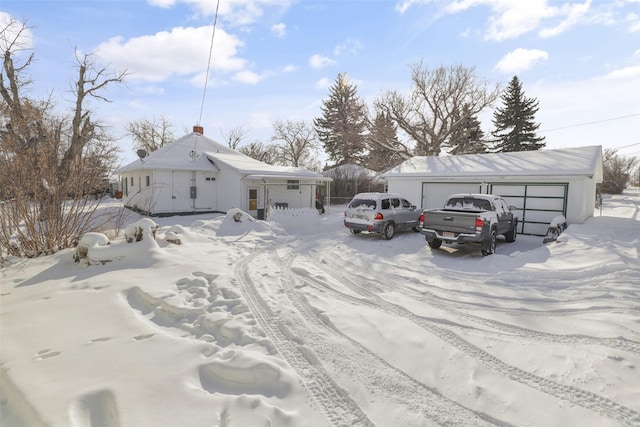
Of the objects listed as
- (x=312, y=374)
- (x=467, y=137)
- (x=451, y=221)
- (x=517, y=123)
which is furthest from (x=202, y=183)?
(x=517, y=123)

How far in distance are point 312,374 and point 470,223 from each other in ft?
25.6

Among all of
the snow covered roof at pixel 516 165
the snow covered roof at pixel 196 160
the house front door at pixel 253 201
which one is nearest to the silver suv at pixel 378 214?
the snow covered roof at pixel 516 165

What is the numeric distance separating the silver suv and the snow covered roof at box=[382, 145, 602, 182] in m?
4.01

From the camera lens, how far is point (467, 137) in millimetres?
33188

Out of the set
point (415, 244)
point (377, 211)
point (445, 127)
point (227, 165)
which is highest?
point (445, 127)

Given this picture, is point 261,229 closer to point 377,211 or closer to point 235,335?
point 377,211

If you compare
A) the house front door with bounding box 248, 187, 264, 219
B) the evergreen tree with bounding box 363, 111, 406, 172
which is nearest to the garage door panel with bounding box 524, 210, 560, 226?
the house front door with bounding box 248, 187, 264, 219

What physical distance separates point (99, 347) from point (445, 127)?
33544 millimetres

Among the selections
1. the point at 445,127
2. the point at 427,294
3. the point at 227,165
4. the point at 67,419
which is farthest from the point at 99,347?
the point at 445,127

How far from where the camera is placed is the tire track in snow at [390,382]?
3014 millimetres

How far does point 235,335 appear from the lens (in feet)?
14.6

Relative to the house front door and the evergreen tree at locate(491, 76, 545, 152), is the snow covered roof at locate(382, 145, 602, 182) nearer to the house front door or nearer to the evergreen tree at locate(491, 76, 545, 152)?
the house front door

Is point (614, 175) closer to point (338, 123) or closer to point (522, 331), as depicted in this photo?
point (338, 123)

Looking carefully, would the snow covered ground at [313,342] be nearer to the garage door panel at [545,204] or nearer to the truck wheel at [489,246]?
the truck wheel at [489,246]
